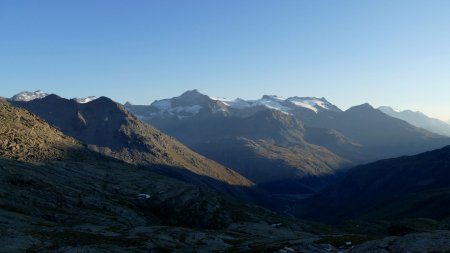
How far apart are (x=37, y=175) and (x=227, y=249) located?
113 meters

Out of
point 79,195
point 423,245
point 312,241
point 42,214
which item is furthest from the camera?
point 79,195

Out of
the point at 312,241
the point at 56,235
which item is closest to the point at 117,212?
the point at 56,235

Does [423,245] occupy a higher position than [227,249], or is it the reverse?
[423,245]

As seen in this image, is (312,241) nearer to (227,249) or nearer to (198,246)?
(227,249)

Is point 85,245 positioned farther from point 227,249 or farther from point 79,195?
point 79,195

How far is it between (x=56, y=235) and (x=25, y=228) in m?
12.1

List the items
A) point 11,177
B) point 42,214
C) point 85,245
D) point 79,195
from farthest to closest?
1. point 79,195
2. point 11,177
3. point 42,214
4. point 85,245

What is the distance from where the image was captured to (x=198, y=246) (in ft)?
323

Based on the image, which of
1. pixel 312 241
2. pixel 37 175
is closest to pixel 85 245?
pixel 312 241

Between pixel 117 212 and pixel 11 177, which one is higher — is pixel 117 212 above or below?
below

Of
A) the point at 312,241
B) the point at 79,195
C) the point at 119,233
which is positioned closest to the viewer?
the point at 312,241

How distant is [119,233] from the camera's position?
359ft

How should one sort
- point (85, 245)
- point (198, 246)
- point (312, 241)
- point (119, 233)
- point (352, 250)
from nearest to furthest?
point (352, 250), point (85, 245), point (312, 241), point (198, 246), point (119, 233)

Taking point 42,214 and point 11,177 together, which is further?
point 11,177
